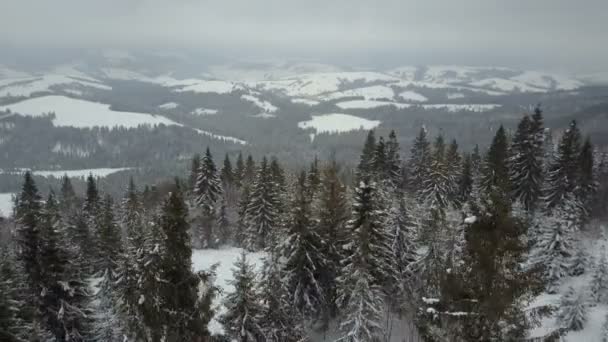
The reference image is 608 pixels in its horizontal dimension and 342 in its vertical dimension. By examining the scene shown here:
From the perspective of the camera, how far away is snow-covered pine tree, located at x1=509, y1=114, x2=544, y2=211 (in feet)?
164

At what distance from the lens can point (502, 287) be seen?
38.0 ft

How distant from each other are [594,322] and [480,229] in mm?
23525

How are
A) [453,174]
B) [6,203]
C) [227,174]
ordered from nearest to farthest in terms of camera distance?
1. [453,174]
2. [227,174]
3. [6,203]

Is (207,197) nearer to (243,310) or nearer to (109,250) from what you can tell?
(109,250)

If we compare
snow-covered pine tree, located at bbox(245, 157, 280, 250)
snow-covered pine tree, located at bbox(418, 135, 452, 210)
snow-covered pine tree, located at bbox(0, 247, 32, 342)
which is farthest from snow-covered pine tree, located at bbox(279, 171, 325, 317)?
snow-covered pine tree, located at bbox(418, 135, 452, 210)

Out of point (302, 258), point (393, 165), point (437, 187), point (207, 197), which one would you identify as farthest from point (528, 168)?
point (207, 197)

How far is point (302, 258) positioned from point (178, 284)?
12638 mm

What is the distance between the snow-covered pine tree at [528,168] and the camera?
50.0 metres

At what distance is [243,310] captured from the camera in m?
19.9

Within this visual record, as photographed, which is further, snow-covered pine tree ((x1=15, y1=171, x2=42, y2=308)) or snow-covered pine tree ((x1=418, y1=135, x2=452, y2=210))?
snow-covered pine tree ((x1=418, y1=135, x2=452, y2=210))

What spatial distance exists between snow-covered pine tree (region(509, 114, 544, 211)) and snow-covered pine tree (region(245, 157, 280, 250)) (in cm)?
2877

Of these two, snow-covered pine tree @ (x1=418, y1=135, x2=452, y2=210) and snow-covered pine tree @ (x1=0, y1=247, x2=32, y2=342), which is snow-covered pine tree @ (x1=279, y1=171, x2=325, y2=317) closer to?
snow-covered pine tree @ (x1=0, y1=247, x2=32, y2=342)

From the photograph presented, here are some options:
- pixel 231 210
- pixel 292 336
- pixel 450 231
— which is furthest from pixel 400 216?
pixel 231 210

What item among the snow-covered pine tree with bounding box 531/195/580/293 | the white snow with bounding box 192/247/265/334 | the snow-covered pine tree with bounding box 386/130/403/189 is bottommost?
the white snow with bounding box 192/247/265/334
